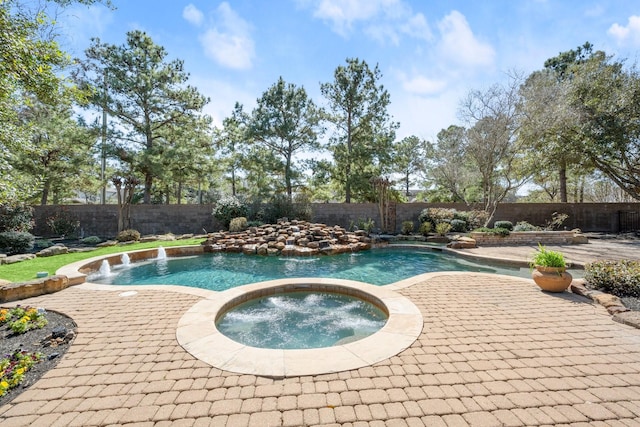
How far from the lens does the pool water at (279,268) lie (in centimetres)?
656

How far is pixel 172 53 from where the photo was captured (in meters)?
14.9

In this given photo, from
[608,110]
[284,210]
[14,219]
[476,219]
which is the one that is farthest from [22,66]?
[608,110]

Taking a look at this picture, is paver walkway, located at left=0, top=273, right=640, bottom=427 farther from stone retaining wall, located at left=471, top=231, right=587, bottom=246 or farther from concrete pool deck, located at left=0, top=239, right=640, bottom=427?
stone retaining wall, located at left=471, top=231, right=587, bottom=246

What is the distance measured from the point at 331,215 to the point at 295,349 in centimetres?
1241

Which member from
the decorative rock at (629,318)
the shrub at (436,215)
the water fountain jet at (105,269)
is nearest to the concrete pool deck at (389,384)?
the decorative rock at (629,318)

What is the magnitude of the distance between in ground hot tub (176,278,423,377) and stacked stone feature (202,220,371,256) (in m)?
4.91

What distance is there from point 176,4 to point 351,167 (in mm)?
11902

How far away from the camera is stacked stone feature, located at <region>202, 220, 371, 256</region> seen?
9633mm

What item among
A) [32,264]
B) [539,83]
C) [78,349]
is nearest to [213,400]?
[78,349]

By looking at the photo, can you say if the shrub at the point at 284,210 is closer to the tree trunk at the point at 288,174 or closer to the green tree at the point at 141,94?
the tree trunk at the point at 288,174

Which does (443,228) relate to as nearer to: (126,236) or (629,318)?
(629,318)

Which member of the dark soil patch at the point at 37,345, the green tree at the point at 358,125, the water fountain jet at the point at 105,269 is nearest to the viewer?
the dark soil patch at the point at 37,345

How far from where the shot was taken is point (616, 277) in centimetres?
443

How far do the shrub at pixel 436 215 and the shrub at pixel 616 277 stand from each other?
843cm
